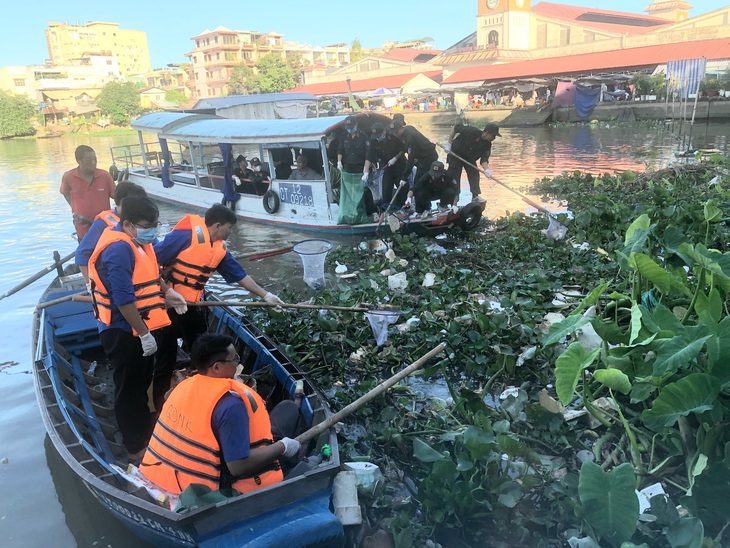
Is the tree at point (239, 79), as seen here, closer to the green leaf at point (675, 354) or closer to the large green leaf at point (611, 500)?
the green leaf at point (675, 354)

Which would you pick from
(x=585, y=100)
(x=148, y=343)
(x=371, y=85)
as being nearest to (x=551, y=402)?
(x=148, y=343)

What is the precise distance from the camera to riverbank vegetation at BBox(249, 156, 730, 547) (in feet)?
9.78

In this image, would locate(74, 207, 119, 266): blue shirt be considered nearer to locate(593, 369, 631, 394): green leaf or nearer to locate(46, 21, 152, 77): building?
locate(593, 369, 631, 394): green leaf

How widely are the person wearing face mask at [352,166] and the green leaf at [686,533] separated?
24.9 feet

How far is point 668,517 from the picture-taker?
2.87m

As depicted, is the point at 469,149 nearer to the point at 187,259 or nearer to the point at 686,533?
the point at 187,259

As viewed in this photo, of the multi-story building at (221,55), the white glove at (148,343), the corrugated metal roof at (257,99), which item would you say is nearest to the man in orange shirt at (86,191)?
the white glove at (148,343)

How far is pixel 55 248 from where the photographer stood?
12.0 m

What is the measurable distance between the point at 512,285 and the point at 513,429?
9.12ft

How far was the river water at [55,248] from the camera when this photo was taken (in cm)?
409

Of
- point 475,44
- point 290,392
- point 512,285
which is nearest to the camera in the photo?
point 290,392

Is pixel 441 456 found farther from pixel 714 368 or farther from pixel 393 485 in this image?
pixel 714 368

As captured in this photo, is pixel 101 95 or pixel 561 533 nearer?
pixel 561 533

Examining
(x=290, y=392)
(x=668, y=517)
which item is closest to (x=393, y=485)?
(x=290, y=392)
